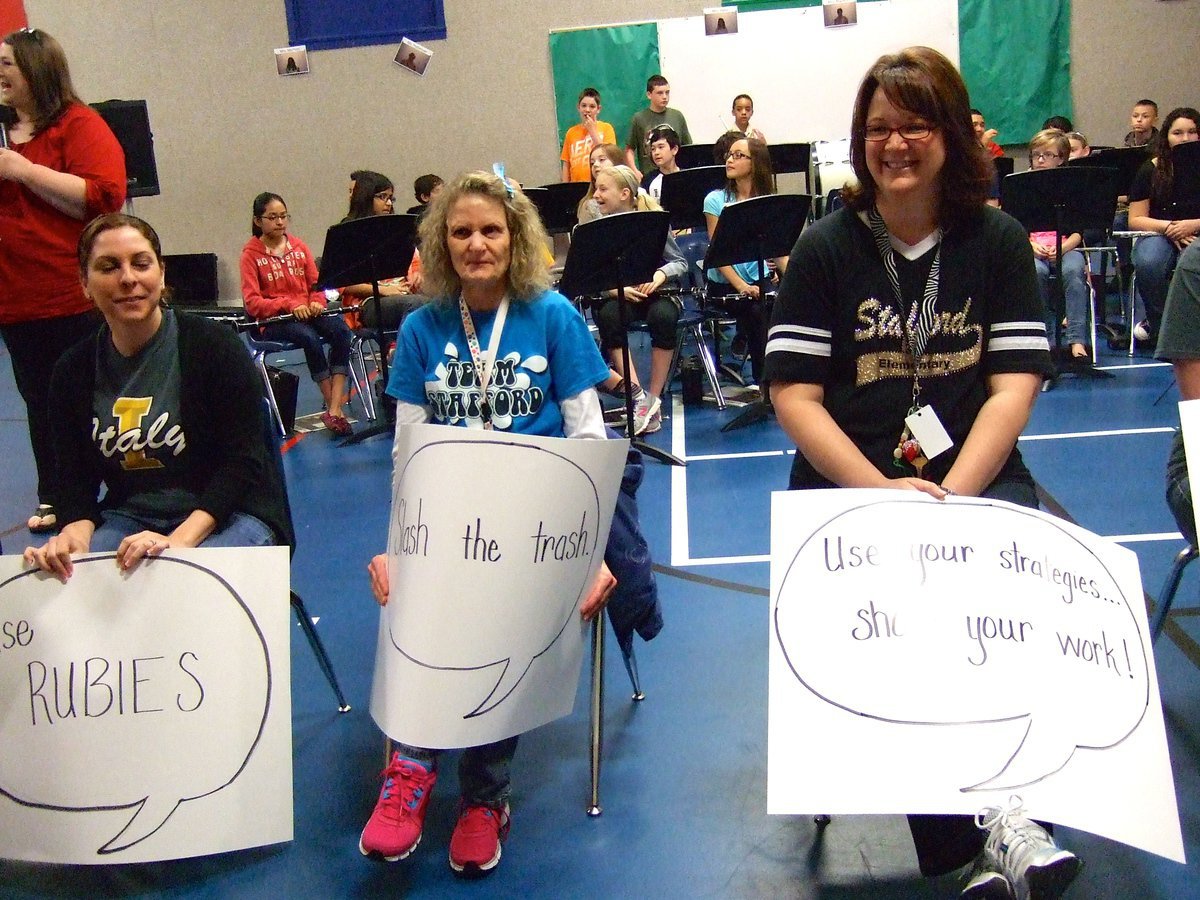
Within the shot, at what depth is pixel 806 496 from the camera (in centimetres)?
177

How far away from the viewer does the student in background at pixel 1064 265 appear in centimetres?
632

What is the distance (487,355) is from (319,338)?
4242mm

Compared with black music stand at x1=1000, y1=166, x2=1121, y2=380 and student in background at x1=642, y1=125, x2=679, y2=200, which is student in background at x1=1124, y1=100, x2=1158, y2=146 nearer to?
black music stand at x1=1000, y1=166, x2=1121, y2=380

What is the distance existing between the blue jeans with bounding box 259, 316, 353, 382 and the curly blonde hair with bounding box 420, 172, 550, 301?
3.99 m

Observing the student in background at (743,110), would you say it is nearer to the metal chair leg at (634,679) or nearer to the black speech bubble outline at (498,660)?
the metal chair leg at (634,679)

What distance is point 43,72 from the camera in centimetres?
306

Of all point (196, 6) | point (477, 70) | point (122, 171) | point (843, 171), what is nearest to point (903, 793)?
point (122, 171)

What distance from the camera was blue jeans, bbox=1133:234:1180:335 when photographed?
19.6 ft

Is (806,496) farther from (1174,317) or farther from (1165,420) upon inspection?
(1165,420)

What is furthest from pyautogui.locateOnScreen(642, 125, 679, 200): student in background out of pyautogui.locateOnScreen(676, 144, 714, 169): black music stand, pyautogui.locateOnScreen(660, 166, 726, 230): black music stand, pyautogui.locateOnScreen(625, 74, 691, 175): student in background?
pyautogui.locateOnScreen(625, 74, 691, 175): student in background

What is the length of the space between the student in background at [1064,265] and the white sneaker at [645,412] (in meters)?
2.46

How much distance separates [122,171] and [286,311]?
2983 mm

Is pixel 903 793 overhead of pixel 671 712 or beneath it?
overhead

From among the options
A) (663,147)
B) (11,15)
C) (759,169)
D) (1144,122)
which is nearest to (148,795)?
(759,169)
